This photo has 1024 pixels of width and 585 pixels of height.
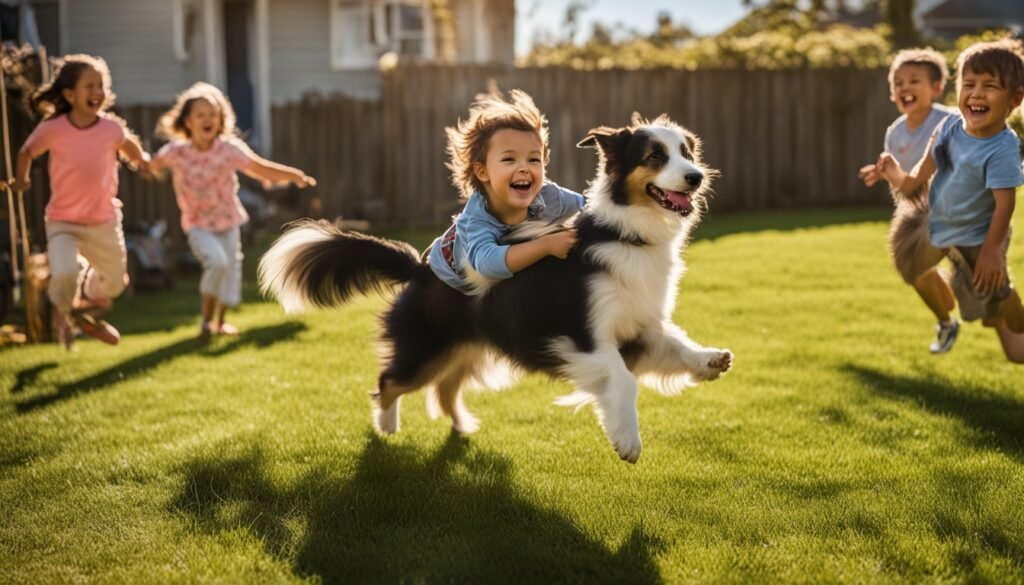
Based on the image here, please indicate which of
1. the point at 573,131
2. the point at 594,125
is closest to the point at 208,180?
the point at 573,131

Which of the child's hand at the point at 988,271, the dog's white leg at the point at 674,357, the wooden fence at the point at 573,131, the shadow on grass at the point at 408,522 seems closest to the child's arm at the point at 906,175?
the child's hand at the point at 988,271

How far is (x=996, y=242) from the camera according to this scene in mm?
5355

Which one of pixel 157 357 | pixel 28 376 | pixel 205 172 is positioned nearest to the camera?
pixel 28 376

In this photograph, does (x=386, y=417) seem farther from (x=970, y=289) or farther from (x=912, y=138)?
(x=912, y=138)

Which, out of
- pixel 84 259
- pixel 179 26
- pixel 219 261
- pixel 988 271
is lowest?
pixel 219 261

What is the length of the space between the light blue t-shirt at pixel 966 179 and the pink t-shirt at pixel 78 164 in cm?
549

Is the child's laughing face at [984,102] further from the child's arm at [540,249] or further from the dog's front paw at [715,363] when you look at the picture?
the child's arm at [540,249]

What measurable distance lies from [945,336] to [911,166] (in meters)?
1.15

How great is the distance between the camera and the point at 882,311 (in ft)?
29.1

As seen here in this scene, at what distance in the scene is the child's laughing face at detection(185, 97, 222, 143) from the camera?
28.5ft

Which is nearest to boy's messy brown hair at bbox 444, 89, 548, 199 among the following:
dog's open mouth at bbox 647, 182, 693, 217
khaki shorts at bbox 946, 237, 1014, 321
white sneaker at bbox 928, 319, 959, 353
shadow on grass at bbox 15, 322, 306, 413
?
dog's open mouth at bbox 647, 182, 693, 217

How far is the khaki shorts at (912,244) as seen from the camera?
245 inches

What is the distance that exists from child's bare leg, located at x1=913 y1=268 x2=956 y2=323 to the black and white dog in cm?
260

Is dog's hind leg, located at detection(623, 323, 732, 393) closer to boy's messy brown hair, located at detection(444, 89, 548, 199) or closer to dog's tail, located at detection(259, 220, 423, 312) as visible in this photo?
boy's messy brown hair, located at detection(444, 89, 548, 199)
